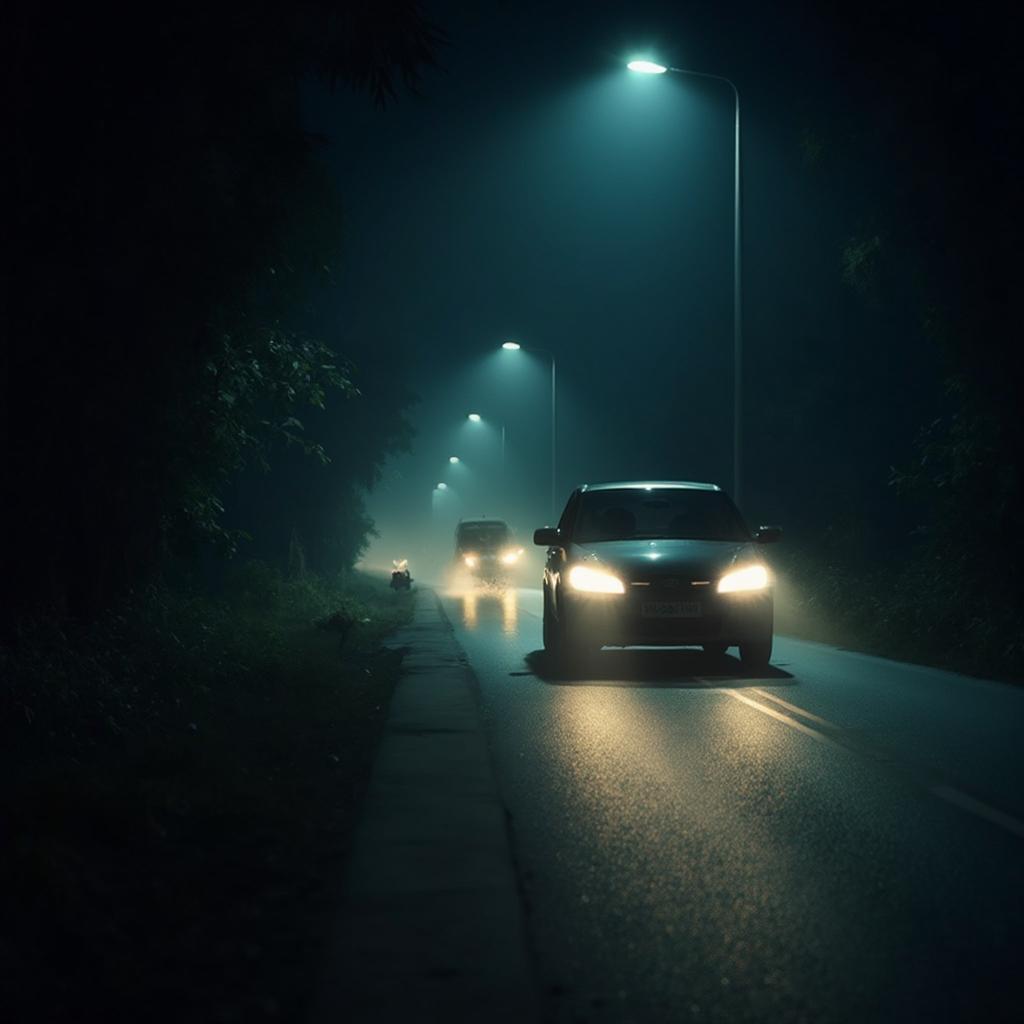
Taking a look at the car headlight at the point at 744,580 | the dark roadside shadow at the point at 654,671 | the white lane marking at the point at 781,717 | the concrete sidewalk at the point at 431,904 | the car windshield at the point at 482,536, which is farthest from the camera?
the car windshield at the point at 482,536

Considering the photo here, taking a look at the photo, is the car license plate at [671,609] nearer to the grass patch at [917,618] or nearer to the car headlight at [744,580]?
the car headlight at [744,580]

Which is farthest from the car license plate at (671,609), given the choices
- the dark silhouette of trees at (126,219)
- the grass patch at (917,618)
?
the dark silhouette of trees at (126,219)

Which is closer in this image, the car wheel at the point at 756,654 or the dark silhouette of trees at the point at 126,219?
the dark silhouette of trees at the point at 126,219

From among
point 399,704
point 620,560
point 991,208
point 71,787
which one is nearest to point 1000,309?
point 991,208

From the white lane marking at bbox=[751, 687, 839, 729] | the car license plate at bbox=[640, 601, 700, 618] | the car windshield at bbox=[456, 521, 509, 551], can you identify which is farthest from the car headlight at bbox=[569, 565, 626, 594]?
the car windshield at bbox=[456, 521, 509, 551]

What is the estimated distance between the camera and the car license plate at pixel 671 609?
1432cm

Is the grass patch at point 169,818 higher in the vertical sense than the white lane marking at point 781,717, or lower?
lower

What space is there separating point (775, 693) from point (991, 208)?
8485 mm

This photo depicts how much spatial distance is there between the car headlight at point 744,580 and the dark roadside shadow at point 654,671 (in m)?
0.95

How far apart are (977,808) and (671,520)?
8323mm

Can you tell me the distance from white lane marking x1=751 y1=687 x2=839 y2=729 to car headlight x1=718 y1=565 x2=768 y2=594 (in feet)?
4.35

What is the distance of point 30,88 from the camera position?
1205cm

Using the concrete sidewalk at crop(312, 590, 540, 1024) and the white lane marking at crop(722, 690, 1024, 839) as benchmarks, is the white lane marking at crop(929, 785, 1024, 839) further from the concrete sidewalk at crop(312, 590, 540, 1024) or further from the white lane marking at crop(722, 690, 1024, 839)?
the concrete sidewalk at crop(312, 590, 540, 1024)

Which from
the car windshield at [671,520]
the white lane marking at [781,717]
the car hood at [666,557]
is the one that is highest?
the car windshield at [671,520]
